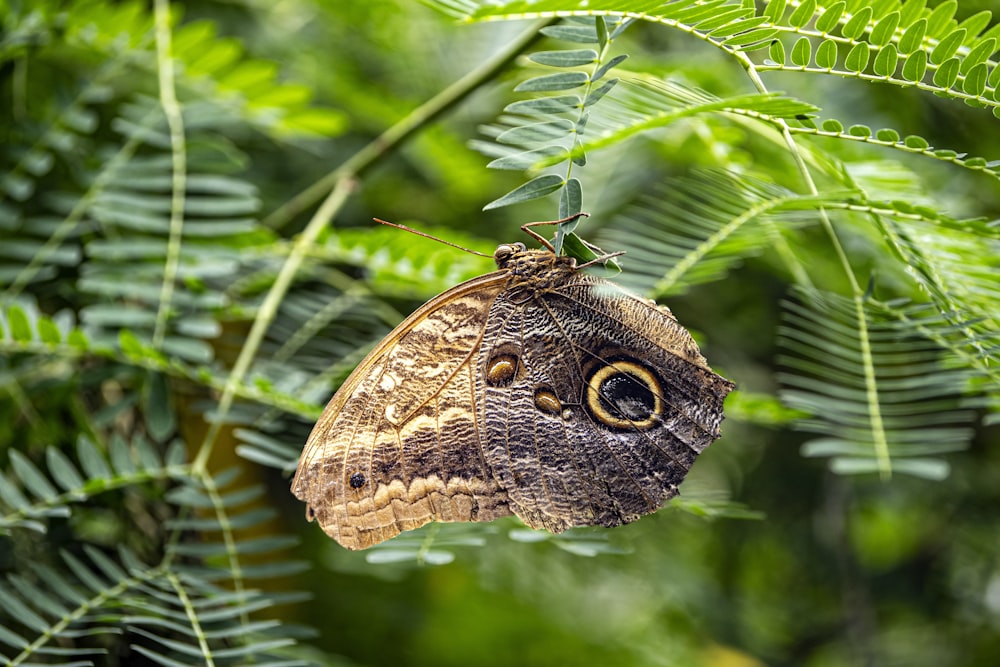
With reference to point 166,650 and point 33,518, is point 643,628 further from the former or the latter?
point 33,518

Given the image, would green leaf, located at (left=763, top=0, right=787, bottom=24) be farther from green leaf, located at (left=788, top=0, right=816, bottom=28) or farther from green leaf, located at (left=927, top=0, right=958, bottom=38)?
green leaf, located at (left=927, top=0, right=958, bottom=38)

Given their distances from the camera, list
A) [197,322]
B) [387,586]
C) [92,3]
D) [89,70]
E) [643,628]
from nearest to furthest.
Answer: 1. [197,322]
2. [92,3]
3. [89,70]
4. [387,586]
5. [643,628]

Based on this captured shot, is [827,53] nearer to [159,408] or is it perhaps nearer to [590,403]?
[590,403]

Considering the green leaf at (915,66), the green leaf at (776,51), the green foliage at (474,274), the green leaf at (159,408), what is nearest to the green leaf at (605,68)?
the green foliage at (474,274)

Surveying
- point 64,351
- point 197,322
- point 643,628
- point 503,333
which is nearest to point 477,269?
point 503,333

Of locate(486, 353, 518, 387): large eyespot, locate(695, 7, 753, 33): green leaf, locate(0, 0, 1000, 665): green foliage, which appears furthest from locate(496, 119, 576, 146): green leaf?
locate(486, 353, 518, 387): large eyespot

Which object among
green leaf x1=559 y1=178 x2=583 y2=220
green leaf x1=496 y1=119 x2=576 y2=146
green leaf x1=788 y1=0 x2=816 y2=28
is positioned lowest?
green leaf x1=559 y1=178 x2=583 y2=220
